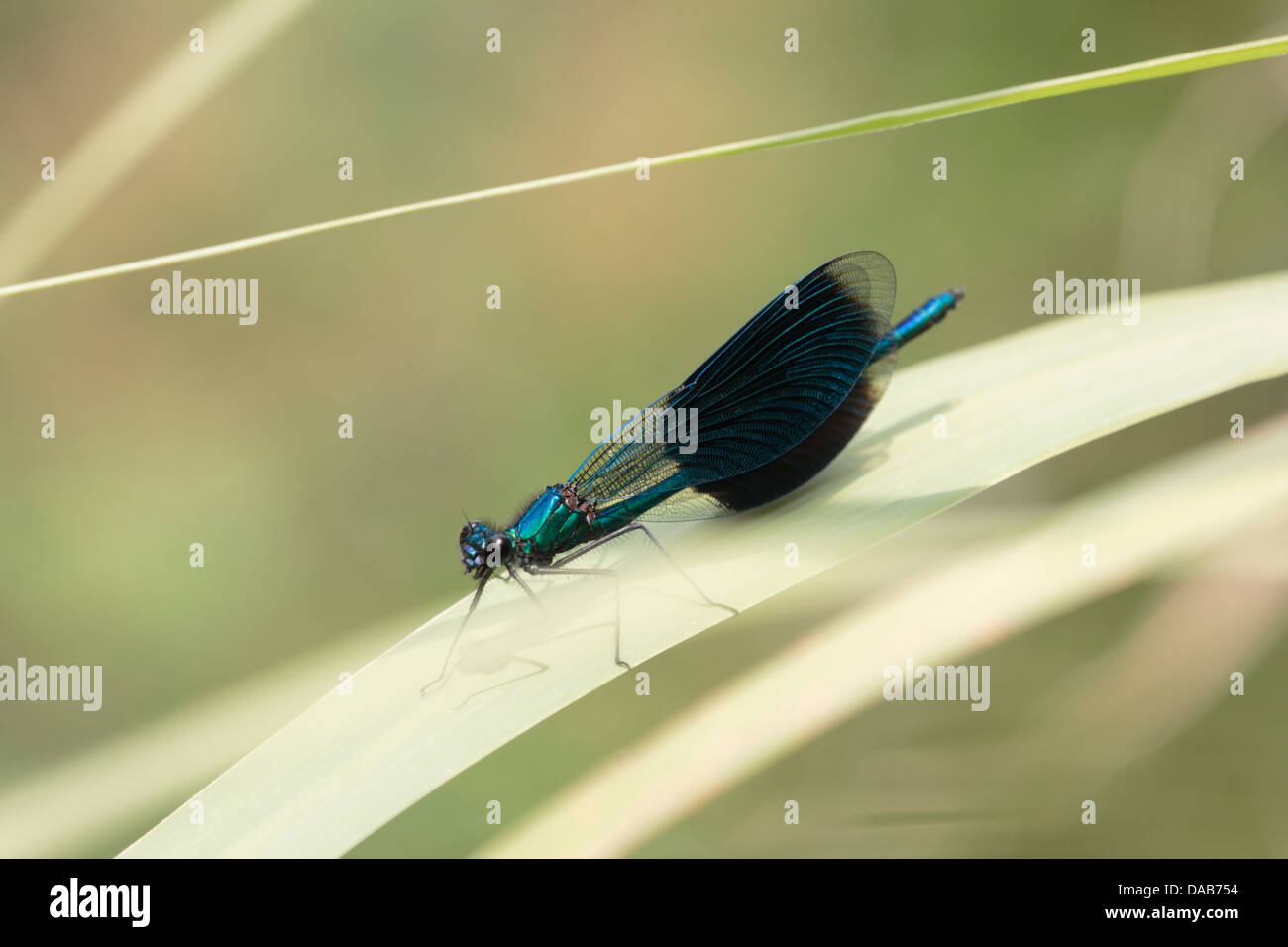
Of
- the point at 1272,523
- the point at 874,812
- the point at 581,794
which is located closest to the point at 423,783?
the point at 581,794

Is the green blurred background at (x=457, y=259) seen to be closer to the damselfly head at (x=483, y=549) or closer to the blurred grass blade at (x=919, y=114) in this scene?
the damselfly head at (x=483, y=549)

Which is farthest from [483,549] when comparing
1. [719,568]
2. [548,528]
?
[719,568]

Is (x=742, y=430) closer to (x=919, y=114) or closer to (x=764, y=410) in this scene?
(x=764, y=410)

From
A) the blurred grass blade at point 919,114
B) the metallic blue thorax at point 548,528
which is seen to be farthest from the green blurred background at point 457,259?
the blurred grass blade at point 919,114

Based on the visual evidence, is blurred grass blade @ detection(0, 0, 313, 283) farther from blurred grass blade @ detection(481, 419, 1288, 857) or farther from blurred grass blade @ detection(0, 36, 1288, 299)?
blurred grass blade @ detection(481, 419, 1288, 857)

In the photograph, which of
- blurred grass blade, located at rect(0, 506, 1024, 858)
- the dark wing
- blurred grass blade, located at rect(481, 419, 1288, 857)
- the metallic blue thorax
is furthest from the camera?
the metallic blue thorax

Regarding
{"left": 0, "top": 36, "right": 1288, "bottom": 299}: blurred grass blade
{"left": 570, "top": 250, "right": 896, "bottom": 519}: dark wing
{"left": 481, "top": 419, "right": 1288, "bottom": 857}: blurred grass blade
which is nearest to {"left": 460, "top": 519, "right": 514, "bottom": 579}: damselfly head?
{"left": 570, "top": 250, "right": 896, "bottom": 519}: dark wing
